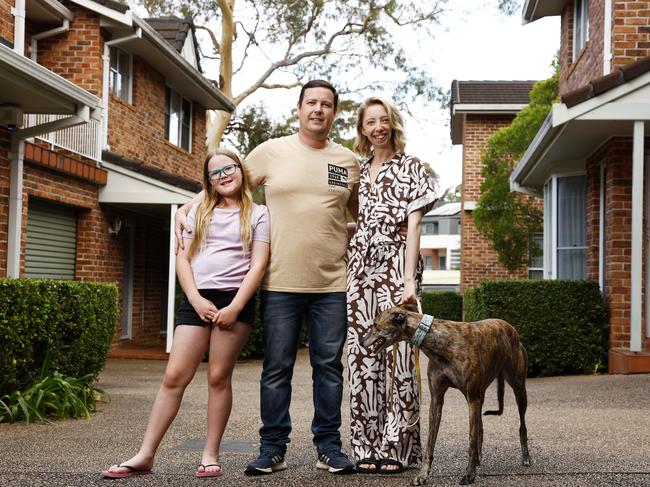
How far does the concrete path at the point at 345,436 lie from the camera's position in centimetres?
480

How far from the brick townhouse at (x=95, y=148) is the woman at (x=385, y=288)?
5.02 m

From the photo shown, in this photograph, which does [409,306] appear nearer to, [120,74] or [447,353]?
[447,353]

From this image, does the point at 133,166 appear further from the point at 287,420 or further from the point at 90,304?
A: the point at 287,420

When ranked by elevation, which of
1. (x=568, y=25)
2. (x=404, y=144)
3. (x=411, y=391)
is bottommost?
(x=411, y=391)

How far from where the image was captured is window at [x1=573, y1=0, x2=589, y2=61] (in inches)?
561

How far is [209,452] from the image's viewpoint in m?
4.88

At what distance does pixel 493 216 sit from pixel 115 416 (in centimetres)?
1438

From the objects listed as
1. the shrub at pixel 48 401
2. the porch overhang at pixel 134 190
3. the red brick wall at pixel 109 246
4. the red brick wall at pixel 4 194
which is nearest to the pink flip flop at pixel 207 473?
the shrub at pixel 48 401

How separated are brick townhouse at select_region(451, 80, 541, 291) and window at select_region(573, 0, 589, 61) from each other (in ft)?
27.0

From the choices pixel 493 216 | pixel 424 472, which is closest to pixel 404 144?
pixel 424 472

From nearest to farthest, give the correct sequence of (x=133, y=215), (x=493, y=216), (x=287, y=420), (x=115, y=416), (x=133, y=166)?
(x=287, y=420), (x=115, y=416), (x=133, y=166), (x=133, y=215), (x=493, y=216)

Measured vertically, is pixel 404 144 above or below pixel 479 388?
above

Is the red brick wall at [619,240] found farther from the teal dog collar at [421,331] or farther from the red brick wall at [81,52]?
the red brick wall at [81,52]

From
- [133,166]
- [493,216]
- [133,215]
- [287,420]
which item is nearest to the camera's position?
[287,420]
